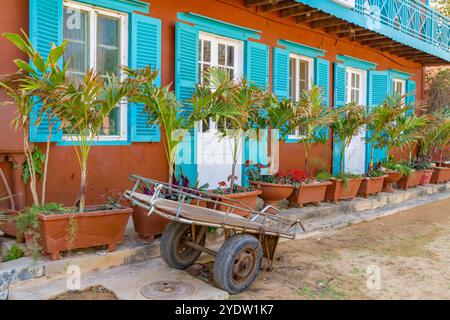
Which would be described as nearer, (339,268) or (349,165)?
(339,268)

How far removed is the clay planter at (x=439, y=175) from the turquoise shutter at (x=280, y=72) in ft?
17.6

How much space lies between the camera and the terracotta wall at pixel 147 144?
464cm

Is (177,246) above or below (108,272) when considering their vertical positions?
above

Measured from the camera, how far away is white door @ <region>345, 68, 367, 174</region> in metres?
9.86

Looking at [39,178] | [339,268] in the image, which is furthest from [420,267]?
[39,178]

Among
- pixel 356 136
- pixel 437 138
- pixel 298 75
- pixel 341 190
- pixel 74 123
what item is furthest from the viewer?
pixel 437 138

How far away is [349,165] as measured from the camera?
989 centimetres

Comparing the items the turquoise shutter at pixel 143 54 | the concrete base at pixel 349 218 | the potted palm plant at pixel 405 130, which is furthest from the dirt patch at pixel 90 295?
the potted palm plant at pixel 405 130

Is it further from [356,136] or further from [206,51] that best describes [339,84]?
[206,51]

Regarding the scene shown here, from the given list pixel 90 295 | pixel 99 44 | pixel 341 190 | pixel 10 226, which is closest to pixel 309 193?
pixel 341 190

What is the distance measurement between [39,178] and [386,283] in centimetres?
389

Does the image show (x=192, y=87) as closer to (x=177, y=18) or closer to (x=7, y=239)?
(x=177, y=18)

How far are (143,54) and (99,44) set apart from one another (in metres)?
0.57

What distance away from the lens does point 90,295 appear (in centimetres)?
364
